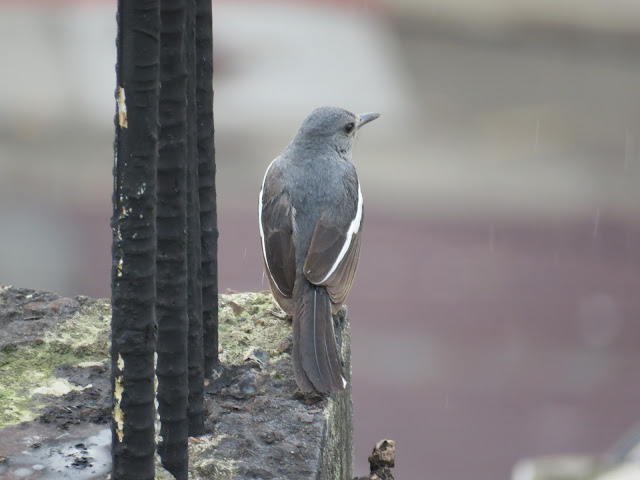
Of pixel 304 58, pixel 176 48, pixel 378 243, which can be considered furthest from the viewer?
pixel 304 58

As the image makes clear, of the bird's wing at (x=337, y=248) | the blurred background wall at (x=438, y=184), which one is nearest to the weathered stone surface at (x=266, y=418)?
the bird's wing at (x=337, y=248)

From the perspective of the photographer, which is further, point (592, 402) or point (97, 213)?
point (97, 213)

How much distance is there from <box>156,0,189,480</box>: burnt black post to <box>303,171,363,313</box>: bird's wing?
1.51 metres

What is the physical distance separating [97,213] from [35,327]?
6109 millimetres

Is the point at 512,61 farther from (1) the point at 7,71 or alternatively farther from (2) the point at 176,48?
(2) the point at 176,48

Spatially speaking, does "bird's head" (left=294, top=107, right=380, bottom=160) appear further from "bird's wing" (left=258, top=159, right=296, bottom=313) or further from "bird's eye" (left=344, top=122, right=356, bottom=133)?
"bird's wing" (left=258, top=159, right=296, bottom=313)

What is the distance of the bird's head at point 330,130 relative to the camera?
529 centimetres

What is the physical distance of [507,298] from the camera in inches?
351

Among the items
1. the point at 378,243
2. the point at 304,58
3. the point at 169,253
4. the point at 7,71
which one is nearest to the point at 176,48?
the point at 169,253

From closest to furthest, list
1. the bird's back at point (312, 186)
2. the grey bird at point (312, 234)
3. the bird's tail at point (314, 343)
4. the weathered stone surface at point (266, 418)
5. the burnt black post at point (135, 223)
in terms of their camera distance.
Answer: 1. the burnt black post at point (135, 223)
2. the weathered stone surface at point (266, 418)
3. the bird's tail at point (314, 343)
4. the grey bird at point (312, 234)
5. the bird's back at point (312, 186)

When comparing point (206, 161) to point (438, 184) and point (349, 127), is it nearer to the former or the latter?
point (349, 127)

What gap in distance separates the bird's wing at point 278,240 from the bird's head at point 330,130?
39 cm

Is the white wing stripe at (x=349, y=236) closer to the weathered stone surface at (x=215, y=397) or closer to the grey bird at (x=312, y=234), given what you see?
the grey bird at (x=312, y=234)

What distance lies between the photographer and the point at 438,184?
1049 cm
